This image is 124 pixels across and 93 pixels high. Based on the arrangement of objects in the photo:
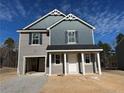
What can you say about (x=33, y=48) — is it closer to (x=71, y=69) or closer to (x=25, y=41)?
(x=25, y=41)

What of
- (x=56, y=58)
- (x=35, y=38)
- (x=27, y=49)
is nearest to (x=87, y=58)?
(x=56, y=58)

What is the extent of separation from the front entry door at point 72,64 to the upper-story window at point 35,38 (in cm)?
423

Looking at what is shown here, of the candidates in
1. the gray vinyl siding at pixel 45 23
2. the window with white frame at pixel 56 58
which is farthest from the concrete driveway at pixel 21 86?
the gray vinyl siding at pixel 45 23

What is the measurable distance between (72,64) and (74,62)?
0.33 metres

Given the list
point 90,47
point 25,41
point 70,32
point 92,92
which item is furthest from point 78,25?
point 92,92

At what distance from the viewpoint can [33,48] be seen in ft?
61.9

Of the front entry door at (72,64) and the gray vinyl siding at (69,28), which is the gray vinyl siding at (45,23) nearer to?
the gray vinyl siding at (69,28)

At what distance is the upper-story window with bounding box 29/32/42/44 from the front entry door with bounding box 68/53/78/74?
4.23 m

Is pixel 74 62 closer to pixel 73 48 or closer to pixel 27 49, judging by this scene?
pixel 73 48

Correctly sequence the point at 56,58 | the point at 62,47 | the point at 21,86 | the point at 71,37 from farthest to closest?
the point at 71,37 → the point at 56,58 → the point at 62,47 → the point at 21,86

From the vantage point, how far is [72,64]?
59.0ft

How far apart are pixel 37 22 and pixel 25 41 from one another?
11.3ft

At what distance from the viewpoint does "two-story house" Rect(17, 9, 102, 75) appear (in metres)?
17.3

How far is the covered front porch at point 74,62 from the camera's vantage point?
17.6m
